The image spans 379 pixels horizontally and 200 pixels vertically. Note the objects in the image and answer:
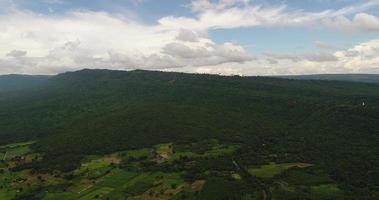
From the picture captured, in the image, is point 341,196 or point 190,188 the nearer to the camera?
point 341,196

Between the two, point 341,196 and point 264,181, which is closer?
point 341,196

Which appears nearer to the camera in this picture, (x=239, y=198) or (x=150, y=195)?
(x=239, y=198)

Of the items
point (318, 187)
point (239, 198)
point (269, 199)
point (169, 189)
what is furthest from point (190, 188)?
point (318, 187)

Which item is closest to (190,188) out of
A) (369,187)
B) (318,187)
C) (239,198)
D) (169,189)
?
(169,189)

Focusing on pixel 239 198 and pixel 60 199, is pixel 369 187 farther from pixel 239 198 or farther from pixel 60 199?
pixel 60 199

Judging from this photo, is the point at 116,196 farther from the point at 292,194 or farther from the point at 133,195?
the point at 292,194

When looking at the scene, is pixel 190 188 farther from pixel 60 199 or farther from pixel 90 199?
pixel 60 199

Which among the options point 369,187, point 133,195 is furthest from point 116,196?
point 369,187
